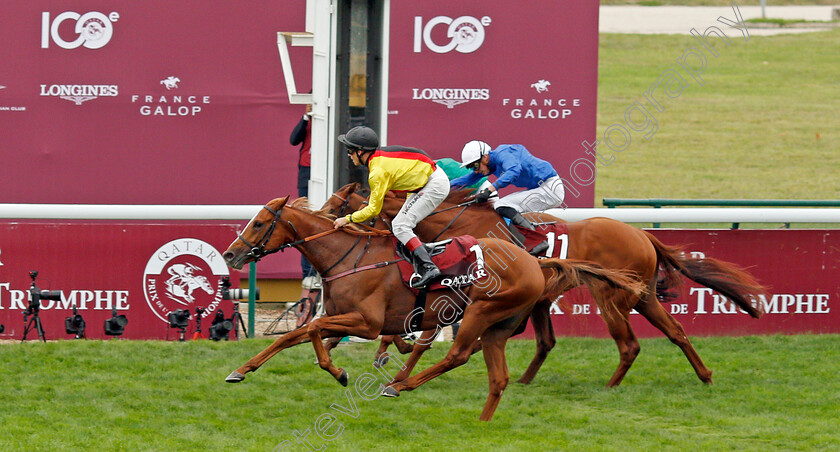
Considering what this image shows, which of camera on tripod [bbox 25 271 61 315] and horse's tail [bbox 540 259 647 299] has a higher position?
horse's tail [bbox 540 259 647 299]

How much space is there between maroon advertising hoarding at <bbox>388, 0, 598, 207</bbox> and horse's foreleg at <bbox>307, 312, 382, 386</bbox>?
4.19 m

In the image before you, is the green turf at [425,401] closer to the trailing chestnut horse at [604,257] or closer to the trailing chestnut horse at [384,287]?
the trailing chestnut horse at [604,257]

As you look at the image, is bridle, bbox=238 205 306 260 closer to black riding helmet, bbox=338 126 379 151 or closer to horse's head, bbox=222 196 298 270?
horse's head, bbox=222 196 298 270

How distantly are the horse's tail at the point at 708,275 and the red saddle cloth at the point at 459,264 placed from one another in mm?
1748

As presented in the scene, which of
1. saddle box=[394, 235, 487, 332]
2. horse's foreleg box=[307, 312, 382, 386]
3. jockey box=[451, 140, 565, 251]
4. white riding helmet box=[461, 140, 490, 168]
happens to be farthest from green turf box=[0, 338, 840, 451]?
white riding helmet box=[461, 140, 490, 168]

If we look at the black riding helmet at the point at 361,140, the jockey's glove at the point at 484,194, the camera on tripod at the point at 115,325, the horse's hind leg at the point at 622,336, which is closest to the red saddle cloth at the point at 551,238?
the jockey's glove at the point at 484,194

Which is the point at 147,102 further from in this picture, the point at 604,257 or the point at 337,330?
the point at 604,257

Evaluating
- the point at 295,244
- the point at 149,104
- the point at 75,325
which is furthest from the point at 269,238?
the point at 149,104

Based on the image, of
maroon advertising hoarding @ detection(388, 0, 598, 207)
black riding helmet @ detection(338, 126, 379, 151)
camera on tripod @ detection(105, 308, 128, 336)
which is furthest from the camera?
maroon advertising hoarding @ detection(388, 0, 598, 207)

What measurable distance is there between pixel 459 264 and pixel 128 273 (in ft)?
9.61

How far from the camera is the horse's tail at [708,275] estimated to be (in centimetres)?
782

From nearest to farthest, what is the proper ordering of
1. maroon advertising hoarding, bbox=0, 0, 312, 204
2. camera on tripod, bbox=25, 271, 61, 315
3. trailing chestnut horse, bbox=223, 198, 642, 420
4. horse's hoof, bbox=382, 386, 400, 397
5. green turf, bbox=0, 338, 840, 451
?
green turf, bbox=0, 338, 840, 451 < trailing chestnut horse, bbox=223, 198, 642, 420 < horse's hoof, bbox=382, 386, 400, 397 < camera on tripod, bbox=25, 271, 61, 315 < maroon advertising hoarding, bbox=0, 0, 312, 204

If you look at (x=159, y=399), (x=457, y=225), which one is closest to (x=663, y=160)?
(x=457, y=225)

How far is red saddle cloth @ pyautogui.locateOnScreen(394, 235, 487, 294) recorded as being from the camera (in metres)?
6.53
